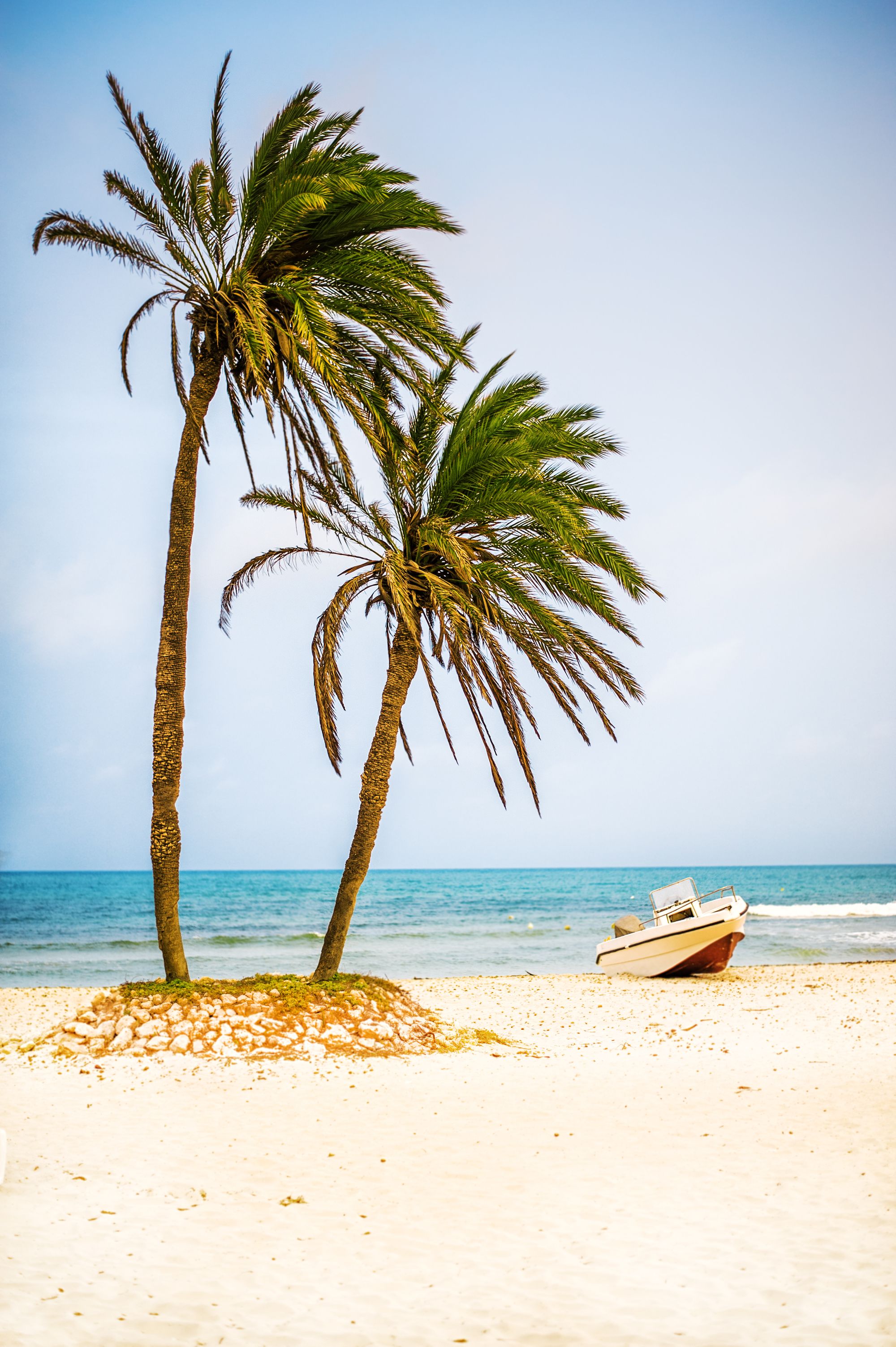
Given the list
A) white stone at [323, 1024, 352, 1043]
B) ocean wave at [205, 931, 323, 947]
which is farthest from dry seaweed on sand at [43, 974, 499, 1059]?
ocean wave at [205, 931, 323, 947]

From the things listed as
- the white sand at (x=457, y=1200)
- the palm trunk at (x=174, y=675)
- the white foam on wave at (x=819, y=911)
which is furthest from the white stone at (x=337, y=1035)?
the white foam on wave at (x=819, y=911)

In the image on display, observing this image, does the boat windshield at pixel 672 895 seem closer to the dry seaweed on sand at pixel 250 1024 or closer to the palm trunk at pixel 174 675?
the dry seaweed on sand at pixel 250 1024

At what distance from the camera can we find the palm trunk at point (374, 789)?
11023mm

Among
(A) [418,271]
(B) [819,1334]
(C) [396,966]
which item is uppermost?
(A) [418,271]

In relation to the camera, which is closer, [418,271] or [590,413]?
[418,271]

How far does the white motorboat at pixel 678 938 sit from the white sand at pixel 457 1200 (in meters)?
7.82

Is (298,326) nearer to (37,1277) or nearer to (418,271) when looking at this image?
(418,271)

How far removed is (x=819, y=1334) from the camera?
3770 millimetres

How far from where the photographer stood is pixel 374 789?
11.4 metres

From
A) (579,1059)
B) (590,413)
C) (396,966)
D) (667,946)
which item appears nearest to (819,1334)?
(579,1059)

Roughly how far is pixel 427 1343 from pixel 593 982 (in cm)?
1564

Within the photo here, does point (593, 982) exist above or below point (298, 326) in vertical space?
below

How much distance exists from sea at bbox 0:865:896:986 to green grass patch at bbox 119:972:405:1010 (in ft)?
32.4

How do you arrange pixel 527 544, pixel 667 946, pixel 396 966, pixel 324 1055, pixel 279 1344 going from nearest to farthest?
pixel 279 1344 → pixel 324 1055 → pixel 527 544 → pixel 667 946 → pixel 396 966
